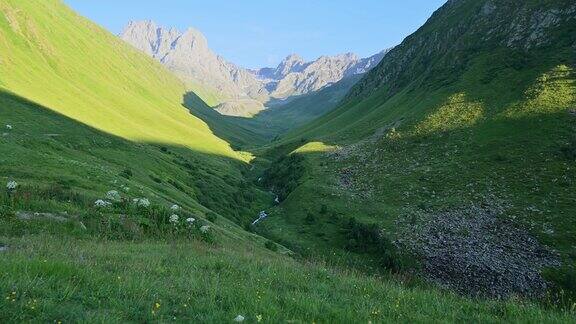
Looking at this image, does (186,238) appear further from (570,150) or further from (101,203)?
(570,150)

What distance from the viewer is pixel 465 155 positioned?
70250 mm

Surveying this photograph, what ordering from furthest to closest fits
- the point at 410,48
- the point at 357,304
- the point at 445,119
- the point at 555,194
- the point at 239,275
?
the point at 410,48, the point at 445,119, the point at 555,194, the point at 239,275, the point at 357,304

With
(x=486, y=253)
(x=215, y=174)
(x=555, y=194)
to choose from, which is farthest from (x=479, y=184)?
(x=215, y=174)

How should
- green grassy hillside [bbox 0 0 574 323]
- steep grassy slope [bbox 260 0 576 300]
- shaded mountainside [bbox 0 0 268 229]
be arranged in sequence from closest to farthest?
green grassy hillside [bbox 0 0 574 323] < shaded mountainside [bbox 0 0 268 229] < steep grassy slope [bbox 260 0 576 300]

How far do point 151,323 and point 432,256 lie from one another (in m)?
40.8

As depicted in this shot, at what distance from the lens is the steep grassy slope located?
171ft

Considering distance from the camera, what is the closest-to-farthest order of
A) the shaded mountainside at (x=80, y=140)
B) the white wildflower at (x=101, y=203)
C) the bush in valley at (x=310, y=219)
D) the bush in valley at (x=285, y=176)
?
the white wildflower at (x=101, y=203) → the shaded mountainside at (x=80, y=140) → the bush in valley at (x=310, y=219) → the bush in valley at (x=285, y=176)

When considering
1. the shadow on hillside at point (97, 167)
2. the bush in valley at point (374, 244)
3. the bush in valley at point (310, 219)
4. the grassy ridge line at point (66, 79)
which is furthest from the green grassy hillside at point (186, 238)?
the grassy ridge line at point (66, 79)

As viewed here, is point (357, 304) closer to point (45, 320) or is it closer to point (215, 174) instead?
point (45, 320)

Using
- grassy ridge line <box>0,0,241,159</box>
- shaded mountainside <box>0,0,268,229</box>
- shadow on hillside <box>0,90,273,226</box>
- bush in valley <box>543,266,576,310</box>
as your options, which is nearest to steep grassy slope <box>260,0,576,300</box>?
bush in valley <box>543,266,576,310</box>

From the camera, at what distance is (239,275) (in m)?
16.2

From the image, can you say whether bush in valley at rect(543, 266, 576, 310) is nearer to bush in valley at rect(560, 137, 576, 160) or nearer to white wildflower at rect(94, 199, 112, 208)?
bush in valley at rect(560, 137, 576, 160)

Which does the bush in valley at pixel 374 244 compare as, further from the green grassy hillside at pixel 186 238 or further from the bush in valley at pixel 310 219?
the bush in valley at pixel 310 219

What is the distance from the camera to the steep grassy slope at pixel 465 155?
171ft
